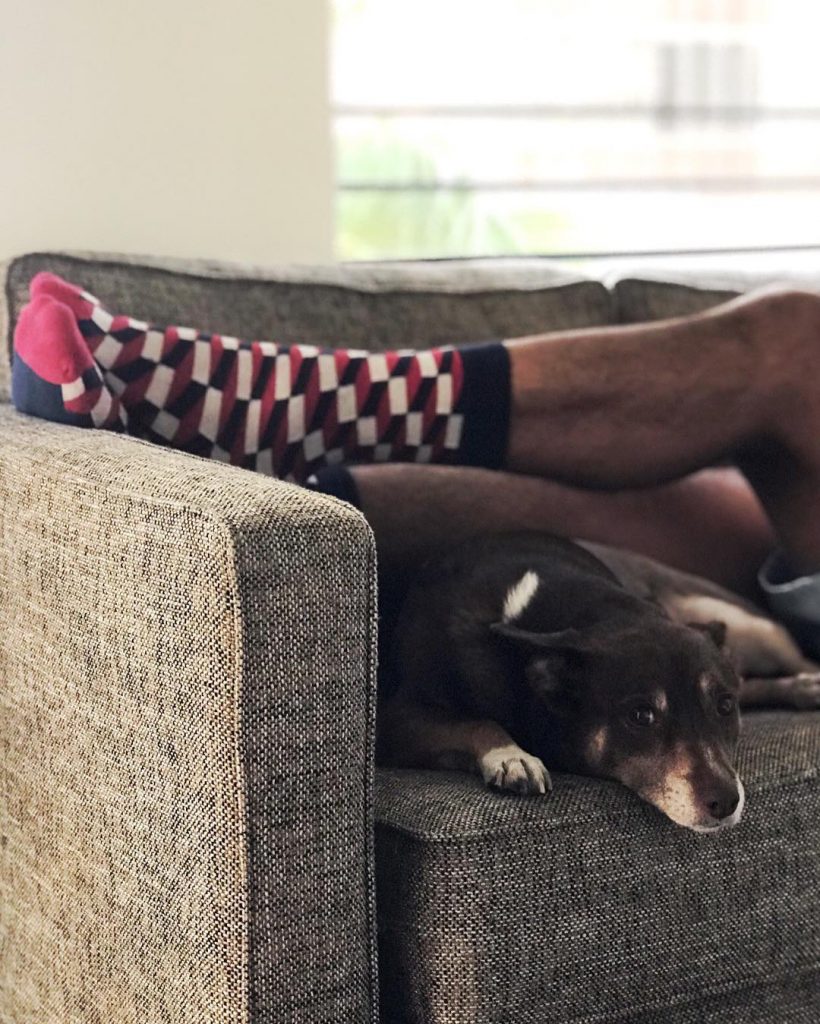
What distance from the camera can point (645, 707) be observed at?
140 centimetres

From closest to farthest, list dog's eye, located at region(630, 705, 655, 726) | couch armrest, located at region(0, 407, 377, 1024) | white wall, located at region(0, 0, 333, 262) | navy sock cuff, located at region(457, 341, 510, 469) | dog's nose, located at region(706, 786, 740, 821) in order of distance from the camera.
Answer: couch armrest, located at region(0, 407, 377, 1024)
dog's nose, located at region(706, 786, 740, 821)
dog's eye, located at region(630, 705, 655, 726)
navy sock cuff, located at region(457, 341, 510, 469)
white wall, located at region(0, 0, 333, 262)

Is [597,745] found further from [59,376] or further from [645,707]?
[59,376]

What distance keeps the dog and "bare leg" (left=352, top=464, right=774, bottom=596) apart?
0.11m

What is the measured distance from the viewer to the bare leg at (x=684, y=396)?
1869 mm

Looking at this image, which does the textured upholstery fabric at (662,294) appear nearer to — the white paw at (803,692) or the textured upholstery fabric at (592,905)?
the white paw at (803,692)

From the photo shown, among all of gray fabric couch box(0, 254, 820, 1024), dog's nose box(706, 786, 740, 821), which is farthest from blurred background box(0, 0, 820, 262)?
dog's nose box(706, 786, 740, 821)

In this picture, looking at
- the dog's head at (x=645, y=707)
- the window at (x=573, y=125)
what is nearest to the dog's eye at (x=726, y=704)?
the dog's head at (x=645, y=707)

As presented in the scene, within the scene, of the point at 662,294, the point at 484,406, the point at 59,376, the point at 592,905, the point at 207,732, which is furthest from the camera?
the point at 662,294

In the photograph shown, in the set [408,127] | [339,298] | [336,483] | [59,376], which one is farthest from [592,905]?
[408,127]

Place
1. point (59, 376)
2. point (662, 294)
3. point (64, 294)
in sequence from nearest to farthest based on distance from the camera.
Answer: point (59, 376) → point (64, 294) → point (662, 294)

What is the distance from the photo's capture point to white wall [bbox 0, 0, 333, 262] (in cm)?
214

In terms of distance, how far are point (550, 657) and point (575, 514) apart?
52 centimetres

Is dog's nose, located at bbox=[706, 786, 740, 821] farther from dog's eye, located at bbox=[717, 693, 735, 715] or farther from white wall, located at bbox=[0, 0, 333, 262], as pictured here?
white wall, located at bbox=[0, 0, 333, 262]

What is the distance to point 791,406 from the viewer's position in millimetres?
1879
